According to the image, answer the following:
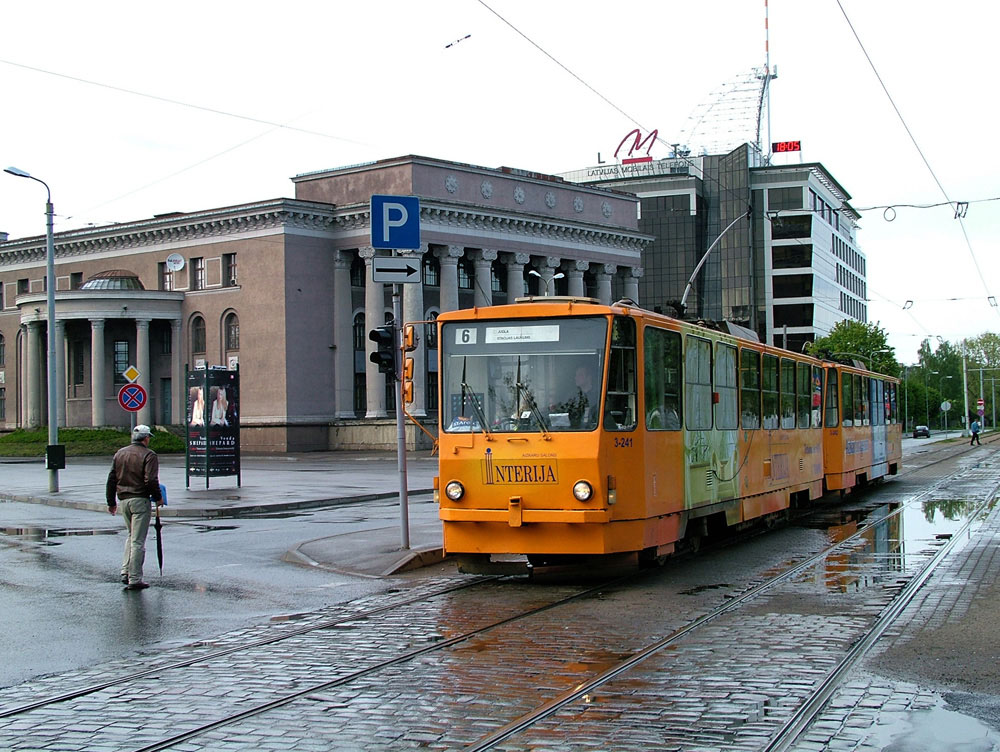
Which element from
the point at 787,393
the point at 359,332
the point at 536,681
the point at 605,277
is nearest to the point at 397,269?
the point at 787,393

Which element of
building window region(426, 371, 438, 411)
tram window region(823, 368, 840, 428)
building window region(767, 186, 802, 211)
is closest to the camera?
tram window region(823, 368, 840, 428)

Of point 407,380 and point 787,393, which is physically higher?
point 407,380

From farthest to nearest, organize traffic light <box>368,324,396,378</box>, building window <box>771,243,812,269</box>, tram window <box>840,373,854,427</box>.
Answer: building window <box>771,243,812,269</box> → tram window <box>840,373,854,427</box> → traffic light <box>368,324,396,378</box>

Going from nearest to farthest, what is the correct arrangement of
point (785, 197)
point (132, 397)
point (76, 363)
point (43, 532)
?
point (43, 532) < point (132, 397) < point (76, 363) < point (785, 197)

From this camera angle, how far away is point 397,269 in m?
15.5

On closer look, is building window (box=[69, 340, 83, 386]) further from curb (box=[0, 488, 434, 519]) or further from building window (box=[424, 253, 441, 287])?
curb (box=[0, 488, 434, 519])

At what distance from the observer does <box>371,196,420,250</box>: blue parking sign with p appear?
51.5 ft

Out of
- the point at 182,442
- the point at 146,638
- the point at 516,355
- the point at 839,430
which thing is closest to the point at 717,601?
the point at 516,355

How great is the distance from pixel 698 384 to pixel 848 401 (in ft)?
39.2

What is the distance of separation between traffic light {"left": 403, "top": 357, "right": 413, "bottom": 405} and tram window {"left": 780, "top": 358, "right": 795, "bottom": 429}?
7.94 metres

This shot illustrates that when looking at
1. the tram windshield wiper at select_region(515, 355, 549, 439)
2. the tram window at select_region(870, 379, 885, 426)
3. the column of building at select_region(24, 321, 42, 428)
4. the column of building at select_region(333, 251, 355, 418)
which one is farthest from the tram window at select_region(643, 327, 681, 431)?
the column of building at select_region(24, 321, 42, 428)

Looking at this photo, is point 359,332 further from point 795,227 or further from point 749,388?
point 795,227

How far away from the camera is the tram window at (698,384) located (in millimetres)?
14383

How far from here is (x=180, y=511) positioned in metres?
23.8
